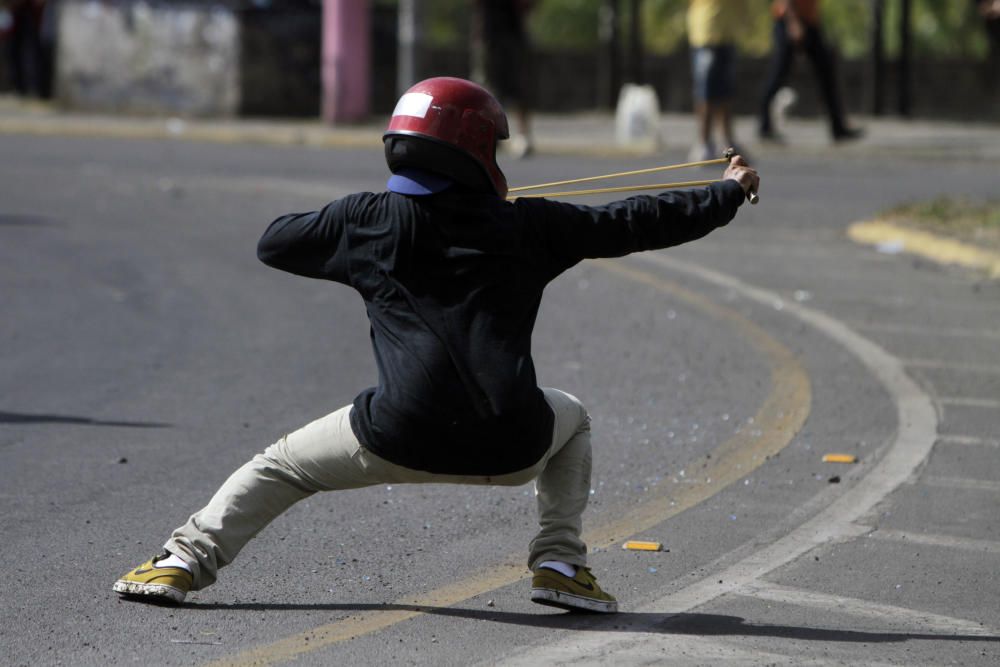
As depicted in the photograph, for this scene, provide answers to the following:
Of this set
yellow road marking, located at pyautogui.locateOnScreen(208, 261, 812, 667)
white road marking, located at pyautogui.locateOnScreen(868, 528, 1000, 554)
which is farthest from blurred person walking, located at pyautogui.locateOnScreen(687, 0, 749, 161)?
white road marking, located at pyautogui.locateOnScreen(868, 528, 1000, 554)

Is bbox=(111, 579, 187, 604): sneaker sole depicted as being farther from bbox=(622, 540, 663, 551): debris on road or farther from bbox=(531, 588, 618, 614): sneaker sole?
bbox=(622, 540, 663, 551): debris on road

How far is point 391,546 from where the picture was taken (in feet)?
18.5

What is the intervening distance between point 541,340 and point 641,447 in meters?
2.38

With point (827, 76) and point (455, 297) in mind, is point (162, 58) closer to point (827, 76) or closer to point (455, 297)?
point (827, 76)

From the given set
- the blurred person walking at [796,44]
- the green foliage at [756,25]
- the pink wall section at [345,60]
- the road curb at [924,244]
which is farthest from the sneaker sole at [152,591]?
the green foliage at [756,25]

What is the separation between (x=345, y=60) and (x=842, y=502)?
52.3 feet

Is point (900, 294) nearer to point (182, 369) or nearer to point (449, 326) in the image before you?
point (182, 369)

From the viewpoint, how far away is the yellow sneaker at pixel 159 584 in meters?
4.85

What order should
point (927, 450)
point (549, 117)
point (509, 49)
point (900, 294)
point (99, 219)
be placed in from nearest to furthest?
point (927, 450), point (900, 294), point (99, 219), point (509, 49), point (549, 117)

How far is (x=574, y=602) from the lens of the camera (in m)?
4.88

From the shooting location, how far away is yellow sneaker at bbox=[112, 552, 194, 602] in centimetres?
485

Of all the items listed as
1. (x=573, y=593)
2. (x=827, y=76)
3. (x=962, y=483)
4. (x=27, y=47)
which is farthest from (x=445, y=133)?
(x=27, y=47)

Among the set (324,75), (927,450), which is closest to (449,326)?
(927,450)

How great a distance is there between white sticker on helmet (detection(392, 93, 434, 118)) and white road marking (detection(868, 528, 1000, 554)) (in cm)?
215
